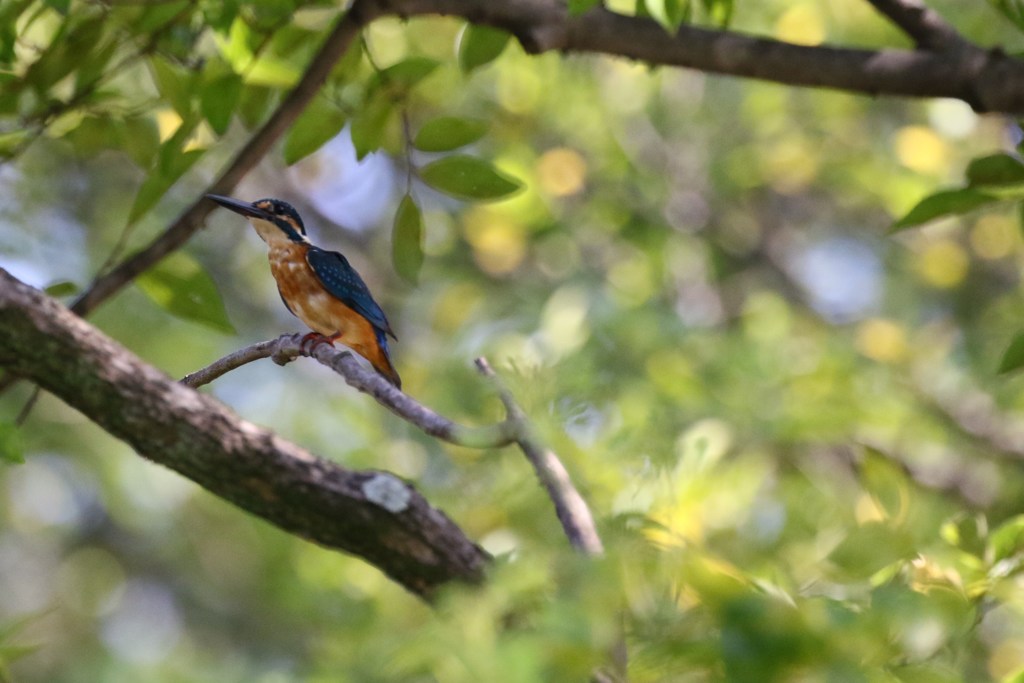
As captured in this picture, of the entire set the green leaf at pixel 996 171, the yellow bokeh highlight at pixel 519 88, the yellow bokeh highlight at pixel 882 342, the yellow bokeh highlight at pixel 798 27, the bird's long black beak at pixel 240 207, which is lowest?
the yellow bokeh highlight at pixel 882 342

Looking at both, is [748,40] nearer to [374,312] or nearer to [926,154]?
[374,312]

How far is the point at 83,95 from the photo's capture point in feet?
9.60

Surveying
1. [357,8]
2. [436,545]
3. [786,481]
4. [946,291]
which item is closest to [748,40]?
[357,8]

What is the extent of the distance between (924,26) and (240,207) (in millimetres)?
2215

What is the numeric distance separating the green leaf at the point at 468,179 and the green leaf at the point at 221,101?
51 centimetres

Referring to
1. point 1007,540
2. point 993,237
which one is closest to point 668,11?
point 1007,540

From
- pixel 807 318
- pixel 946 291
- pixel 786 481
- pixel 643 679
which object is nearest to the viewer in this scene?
pixel 643 679

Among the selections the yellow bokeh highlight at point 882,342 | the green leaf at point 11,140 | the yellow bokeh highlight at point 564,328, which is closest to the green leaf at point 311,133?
the green leaf at point 11,140

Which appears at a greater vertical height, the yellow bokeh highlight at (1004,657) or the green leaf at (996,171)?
the green leaf at (996,171)

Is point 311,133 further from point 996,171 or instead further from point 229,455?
point 996,171

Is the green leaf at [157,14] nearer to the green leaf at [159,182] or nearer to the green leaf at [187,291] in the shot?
the green leaf at [159,182]

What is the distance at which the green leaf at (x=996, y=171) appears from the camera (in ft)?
7.60

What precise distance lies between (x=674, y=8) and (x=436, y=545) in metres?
1.18

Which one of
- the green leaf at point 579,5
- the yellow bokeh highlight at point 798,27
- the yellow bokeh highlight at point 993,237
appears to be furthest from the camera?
the yellow bokeh highlight at point 993,237
